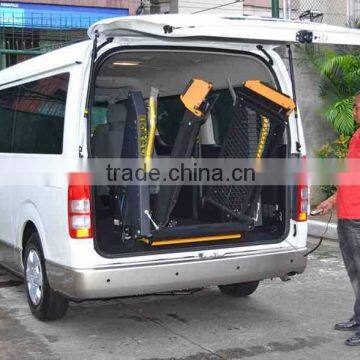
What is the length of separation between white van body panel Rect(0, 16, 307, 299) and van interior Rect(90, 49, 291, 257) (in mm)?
100

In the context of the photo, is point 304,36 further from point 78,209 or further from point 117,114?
point 78,209

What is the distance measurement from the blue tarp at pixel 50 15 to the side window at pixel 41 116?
673 centimetres

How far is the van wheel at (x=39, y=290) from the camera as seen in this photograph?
16.5 feet

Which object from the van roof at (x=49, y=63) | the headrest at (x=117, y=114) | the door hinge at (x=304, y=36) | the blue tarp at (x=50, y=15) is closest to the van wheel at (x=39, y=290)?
the headrest at (x=117, y=114)

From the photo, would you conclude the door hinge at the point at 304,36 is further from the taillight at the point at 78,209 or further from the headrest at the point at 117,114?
the taillight at the point at 78,209

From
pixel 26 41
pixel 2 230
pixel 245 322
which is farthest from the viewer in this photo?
pixel 26 41

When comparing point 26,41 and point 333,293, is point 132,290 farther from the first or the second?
point 26,41

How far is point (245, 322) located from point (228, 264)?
76 centimetres

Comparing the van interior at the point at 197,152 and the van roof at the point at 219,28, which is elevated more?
the van roof at the point at 219,28

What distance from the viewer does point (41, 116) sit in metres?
5.09

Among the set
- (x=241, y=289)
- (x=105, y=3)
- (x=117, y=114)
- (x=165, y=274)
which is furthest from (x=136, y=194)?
(x=105, y=3)

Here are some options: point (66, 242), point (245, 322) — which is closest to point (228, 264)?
point (245, 322)

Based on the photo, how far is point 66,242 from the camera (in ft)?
14.6

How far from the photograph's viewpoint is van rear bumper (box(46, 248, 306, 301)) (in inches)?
173
